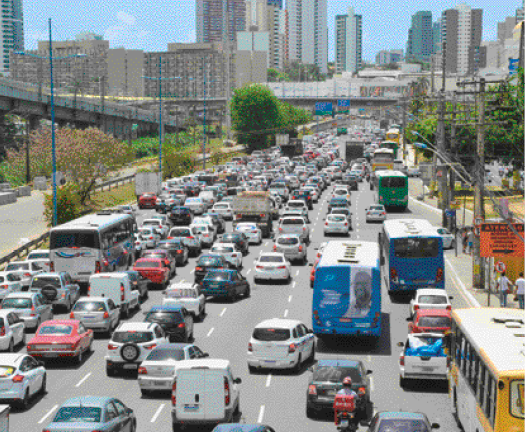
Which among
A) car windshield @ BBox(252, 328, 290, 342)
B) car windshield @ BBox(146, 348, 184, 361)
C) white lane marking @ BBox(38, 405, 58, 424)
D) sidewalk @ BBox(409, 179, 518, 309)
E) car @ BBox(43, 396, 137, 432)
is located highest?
car @ BBox(43, 396, 137, 432)

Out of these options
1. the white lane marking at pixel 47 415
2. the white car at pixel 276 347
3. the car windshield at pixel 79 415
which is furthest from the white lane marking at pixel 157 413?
the car windshield at pixel 79 415

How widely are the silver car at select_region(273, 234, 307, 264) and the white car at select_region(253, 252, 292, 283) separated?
5.04 m

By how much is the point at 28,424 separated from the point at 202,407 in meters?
4.45

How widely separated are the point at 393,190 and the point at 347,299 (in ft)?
146

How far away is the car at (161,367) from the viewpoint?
22531mm

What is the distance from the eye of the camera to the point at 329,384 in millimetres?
20734

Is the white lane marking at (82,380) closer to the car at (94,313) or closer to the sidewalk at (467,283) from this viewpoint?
the car at (94,313)

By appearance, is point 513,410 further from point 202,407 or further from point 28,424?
point 28,424

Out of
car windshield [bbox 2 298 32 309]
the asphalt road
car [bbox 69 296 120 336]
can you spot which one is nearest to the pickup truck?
the asphalt road

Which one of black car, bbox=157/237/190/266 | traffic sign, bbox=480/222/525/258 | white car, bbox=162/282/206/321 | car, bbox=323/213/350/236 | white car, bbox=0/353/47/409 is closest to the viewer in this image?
white car, bbox=0/353/47/409

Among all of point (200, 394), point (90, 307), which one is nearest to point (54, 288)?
point (90, 307)

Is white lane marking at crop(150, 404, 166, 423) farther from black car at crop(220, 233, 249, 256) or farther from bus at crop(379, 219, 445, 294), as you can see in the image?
black car at crop(220, 233, 249, 256)

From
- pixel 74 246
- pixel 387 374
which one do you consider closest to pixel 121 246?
pixel 74 246

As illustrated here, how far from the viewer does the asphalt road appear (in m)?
21.1
